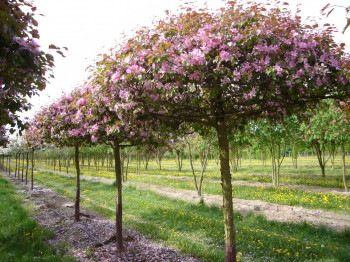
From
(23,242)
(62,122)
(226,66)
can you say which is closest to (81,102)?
(62,122)

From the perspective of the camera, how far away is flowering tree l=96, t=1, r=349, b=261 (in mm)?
3096

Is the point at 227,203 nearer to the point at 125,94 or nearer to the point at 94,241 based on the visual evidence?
the point at 125,94

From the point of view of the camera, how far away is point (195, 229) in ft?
27.3

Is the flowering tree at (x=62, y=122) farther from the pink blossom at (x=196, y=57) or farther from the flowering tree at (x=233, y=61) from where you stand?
the pink blossom at (x=196, y=57)

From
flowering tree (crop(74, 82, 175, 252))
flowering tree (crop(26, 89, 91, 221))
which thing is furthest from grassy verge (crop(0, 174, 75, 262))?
flowering tree (crop(26, 89, 91, 221))

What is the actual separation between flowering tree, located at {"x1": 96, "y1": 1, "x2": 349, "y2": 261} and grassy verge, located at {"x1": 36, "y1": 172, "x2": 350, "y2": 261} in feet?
13.9

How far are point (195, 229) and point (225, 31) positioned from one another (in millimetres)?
6947

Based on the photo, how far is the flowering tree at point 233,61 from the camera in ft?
10.2

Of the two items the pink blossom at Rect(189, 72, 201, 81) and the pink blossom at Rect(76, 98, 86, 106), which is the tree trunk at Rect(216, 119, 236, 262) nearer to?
the pink blossom at Rect(189, 72, 201, 81)

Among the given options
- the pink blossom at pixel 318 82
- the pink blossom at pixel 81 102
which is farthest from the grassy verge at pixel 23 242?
the pink blossom at pixel 318 82

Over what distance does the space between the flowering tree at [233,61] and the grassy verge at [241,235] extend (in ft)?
13.9

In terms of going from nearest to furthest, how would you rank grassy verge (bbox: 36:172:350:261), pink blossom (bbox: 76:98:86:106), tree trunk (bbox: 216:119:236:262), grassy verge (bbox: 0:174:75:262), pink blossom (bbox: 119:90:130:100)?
pink blossom (bbox: 119:90:130:100), tree trunk (bbox: 216:119:236:262), pink blossom (bbox: 76:98:86:106), grassy verge (bbox: 0:174:75:262), grassy verge (bbox: 36:172:350:261)

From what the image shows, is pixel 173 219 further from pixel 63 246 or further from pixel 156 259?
pixel 63 246

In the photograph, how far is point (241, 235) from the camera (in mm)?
7543
